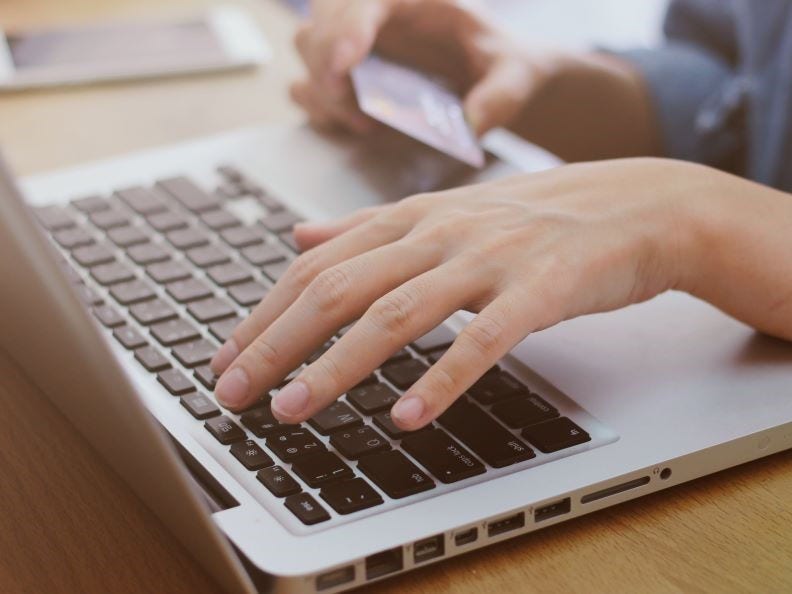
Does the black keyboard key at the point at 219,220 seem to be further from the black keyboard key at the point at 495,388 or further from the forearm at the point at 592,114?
the forearm at the point at 592,114

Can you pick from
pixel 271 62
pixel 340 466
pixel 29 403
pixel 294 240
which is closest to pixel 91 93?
pixel 271 62

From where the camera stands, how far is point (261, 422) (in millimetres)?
548

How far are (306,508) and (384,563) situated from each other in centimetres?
4

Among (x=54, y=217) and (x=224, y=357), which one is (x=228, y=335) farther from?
(x=54, y=217)

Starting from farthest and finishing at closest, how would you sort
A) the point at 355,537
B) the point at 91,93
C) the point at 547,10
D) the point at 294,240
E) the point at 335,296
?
the point at 547,10, the point at 91,93, the point at 294,240, the point at 335,296, the point at 355,537

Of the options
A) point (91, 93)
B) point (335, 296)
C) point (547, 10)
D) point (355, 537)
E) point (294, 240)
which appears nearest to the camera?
point (355, 537)

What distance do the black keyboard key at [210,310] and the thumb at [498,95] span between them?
32cm

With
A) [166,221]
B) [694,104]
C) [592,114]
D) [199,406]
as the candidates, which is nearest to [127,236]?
[166,221]

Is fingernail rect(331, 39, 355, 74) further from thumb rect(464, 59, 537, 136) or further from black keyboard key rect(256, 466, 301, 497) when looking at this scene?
black keyboard key rect(256, 466, 301, 497)

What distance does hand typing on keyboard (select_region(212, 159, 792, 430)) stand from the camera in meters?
0.55

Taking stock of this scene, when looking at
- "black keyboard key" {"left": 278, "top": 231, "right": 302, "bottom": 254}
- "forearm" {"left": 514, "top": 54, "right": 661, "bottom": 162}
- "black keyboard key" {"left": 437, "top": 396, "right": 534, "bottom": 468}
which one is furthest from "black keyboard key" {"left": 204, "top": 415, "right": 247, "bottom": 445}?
"forearm" {"left": 514, "top": 54, "right": 661, "bottom": 162}

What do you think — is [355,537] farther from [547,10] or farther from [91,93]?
[547,10]

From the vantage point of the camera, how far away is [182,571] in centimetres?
50

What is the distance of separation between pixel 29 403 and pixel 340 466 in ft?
0.66
